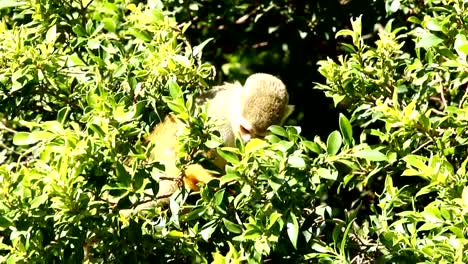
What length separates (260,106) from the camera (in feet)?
14.4

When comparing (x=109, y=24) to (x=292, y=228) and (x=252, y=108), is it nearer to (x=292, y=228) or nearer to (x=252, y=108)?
(x=252, y=108)

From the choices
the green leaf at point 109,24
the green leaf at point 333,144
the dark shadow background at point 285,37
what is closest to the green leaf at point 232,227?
the green leaf at point 333,144

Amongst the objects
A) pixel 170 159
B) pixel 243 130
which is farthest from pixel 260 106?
pixel 170 159

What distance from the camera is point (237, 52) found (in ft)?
19.6

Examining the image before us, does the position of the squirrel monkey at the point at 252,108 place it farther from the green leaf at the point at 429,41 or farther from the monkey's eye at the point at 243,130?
the green leaf at the point at 429,41

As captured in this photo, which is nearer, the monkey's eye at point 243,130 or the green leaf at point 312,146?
the green leaf at point 312,146

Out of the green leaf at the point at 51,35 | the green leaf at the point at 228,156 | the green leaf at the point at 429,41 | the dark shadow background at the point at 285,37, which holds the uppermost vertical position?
the green leaf at the point at 429,41

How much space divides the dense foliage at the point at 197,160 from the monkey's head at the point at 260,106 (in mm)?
730

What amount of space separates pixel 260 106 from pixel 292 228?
153cm

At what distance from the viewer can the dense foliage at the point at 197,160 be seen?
2.89 meters

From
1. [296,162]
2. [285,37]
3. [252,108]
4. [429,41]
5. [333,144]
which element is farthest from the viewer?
[285,37]

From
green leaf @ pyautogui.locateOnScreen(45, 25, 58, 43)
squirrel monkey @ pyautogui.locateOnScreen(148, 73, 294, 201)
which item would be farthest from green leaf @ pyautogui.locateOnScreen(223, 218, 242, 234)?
squirrel monkey @ pyautogui.locateOnScreen(148, 73, 294, 201)

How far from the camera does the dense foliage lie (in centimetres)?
289

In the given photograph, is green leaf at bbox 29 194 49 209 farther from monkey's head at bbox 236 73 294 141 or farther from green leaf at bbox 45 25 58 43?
monkey's head at bbox 236 73 294 141
